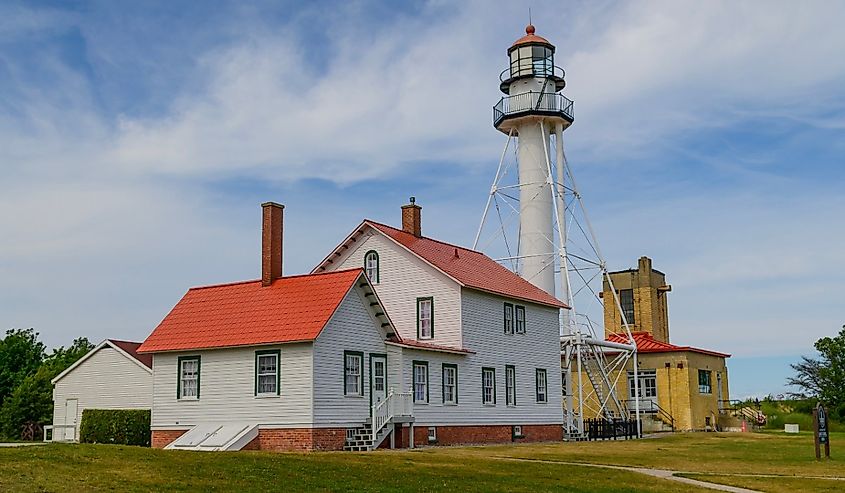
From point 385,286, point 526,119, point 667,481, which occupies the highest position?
point 526,119

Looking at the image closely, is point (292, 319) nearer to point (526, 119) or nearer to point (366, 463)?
point (366, 463)

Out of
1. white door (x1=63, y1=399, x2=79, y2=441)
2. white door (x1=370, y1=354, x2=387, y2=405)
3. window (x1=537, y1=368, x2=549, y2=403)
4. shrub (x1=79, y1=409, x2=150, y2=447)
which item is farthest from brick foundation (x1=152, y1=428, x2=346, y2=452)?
window (x1=537, y1=368, x2=549, y2=403)

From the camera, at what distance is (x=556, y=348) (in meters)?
44.8

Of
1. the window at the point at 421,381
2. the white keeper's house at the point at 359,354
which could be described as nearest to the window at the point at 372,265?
the white keeper's house at the point at 359,354

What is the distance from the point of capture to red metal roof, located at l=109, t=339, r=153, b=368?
3964 cm

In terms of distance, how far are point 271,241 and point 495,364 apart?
10.2 m

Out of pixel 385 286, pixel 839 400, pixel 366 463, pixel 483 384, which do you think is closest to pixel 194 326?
pixel 385 286

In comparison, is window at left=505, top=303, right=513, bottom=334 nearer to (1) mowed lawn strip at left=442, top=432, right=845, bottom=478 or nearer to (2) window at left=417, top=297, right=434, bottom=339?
(2) window at left=417, top=297, right=434, bottom=339

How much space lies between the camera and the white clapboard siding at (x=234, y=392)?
31906mm

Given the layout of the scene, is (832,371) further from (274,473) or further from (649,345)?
(274,473)

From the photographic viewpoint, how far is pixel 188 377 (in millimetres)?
35062

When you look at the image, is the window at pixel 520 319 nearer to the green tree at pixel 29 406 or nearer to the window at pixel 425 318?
the window at pixel 425 318

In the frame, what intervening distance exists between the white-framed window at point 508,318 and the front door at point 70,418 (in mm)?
17087

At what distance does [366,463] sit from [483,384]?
16104mm
